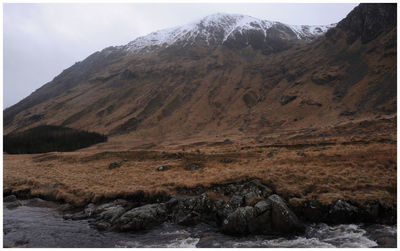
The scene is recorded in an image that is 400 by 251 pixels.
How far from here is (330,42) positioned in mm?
88938

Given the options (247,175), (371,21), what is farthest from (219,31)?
(247,175)

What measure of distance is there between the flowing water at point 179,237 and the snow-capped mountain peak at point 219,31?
5002 inches

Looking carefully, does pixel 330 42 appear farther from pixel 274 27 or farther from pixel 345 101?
pixel 274 27

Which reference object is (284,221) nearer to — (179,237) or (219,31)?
(179,237)

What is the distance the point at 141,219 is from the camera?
14117mm

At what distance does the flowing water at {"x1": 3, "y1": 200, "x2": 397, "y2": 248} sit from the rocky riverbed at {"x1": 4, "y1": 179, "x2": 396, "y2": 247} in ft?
0.15

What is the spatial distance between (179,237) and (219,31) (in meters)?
146

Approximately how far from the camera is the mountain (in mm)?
61750

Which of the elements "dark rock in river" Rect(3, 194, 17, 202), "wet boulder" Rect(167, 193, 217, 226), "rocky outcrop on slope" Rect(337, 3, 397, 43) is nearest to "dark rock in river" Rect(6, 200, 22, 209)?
"dark rock in river" Rect(3, 194, 17, 202)

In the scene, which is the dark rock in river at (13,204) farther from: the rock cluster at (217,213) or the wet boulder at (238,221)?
the wet boulder at (238,221)

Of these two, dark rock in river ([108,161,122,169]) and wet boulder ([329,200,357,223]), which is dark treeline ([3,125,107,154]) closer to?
dark rock in river ([108,161,122,169])

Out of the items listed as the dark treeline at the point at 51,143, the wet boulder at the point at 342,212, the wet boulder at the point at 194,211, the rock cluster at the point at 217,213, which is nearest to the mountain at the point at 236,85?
the dark treeline at the point at 51,143

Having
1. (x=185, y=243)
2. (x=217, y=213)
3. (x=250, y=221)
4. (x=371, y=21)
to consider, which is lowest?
(x=185, y=243)

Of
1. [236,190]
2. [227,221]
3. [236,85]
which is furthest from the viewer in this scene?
[236,85]
